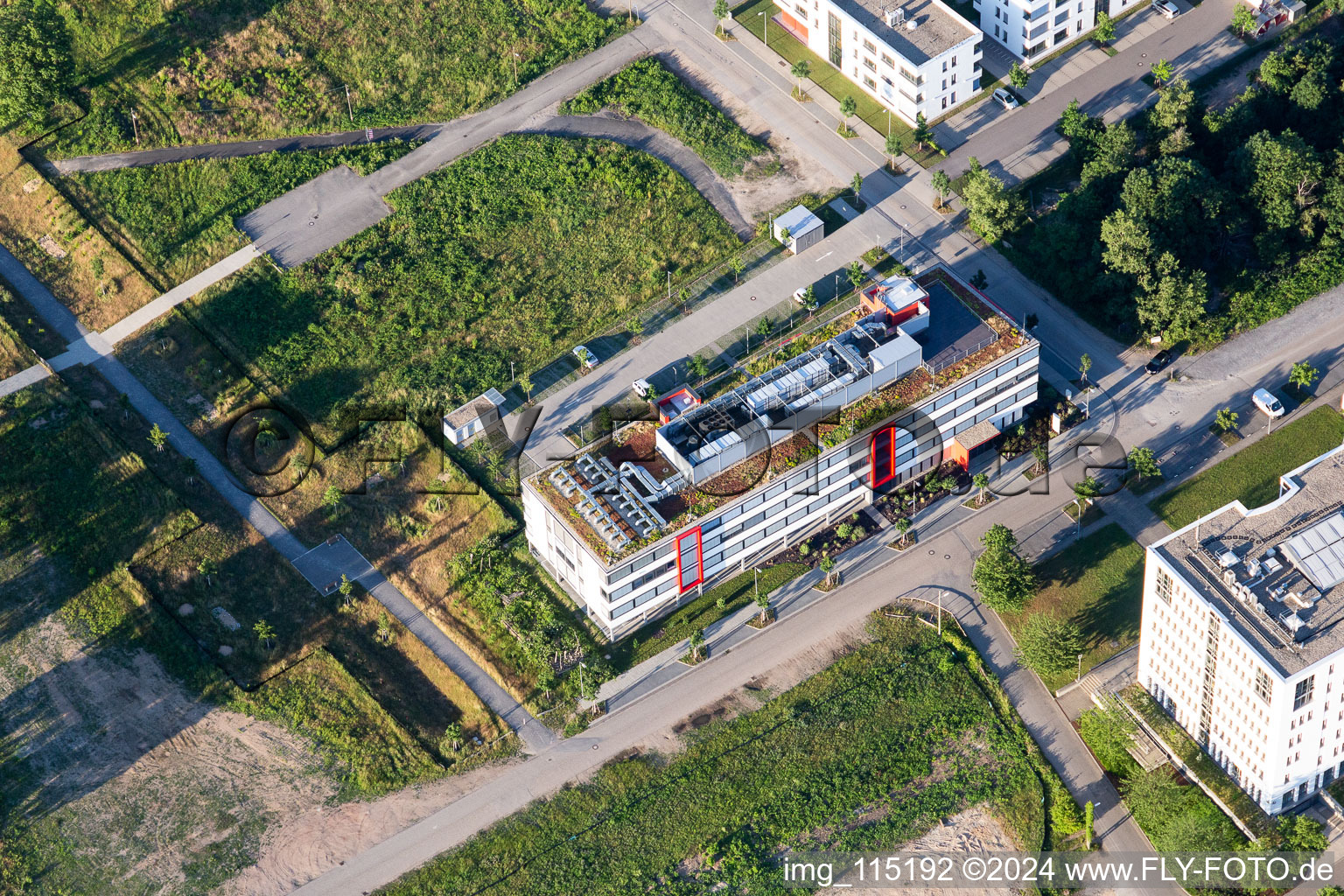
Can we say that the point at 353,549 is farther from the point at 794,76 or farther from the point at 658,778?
the point at 794,76

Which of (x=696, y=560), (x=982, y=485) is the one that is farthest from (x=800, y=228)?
(x=696, y=560)

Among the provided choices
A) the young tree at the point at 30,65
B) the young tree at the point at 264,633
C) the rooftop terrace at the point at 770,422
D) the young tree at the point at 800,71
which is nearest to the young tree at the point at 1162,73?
the young tree at the point at 800,71

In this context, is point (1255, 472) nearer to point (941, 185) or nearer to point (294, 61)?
point (941, 185)

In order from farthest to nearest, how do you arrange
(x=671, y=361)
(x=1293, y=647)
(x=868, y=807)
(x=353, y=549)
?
(x=671, y=361) < (x=353, y=549) < (x=868, y=807) < (x=1293, y=647)

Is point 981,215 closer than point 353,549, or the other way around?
point 353,549

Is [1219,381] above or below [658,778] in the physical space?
above

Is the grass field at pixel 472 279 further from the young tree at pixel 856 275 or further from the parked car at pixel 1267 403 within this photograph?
the parked car at pixel 1267 403

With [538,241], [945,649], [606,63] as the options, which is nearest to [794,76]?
[606,63]
